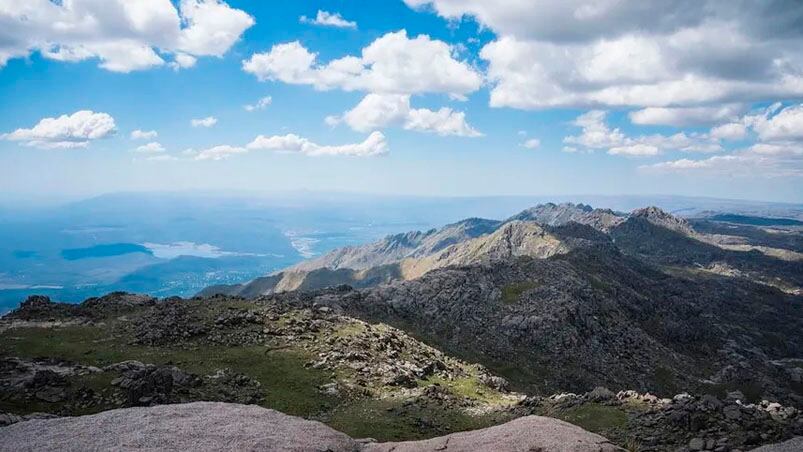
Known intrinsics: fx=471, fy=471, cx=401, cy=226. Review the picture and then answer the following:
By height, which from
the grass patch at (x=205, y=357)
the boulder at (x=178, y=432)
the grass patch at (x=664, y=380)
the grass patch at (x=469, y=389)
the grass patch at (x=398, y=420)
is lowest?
the grass patch at (x=664, y=380)

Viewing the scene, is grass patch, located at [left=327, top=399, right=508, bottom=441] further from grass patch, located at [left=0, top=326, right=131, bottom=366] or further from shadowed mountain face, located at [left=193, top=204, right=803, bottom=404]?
shadowed mountain face, located at [left=193, top=204, right=803, bottom=404]

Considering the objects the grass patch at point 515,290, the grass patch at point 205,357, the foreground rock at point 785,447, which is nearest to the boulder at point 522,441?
the foreground rock at point 785,447

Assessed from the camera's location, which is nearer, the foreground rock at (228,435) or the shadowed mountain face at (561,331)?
the foreground rock at (228,435)

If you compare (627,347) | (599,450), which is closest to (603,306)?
(627,347)

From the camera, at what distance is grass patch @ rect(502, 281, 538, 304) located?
112 m

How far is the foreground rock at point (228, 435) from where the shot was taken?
20.0m

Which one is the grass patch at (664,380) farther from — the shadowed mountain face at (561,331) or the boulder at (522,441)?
the boulder at (522,441)

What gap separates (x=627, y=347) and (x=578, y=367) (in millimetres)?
23007

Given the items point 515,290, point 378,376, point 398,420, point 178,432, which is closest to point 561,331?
point 515,290

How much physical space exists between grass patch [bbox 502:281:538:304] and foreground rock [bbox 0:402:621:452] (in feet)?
301

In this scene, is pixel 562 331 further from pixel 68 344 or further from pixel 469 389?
pixel 68 344

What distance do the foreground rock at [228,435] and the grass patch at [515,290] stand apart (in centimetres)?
9166

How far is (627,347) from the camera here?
105 meters

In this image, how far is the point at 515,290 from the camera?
117 m
